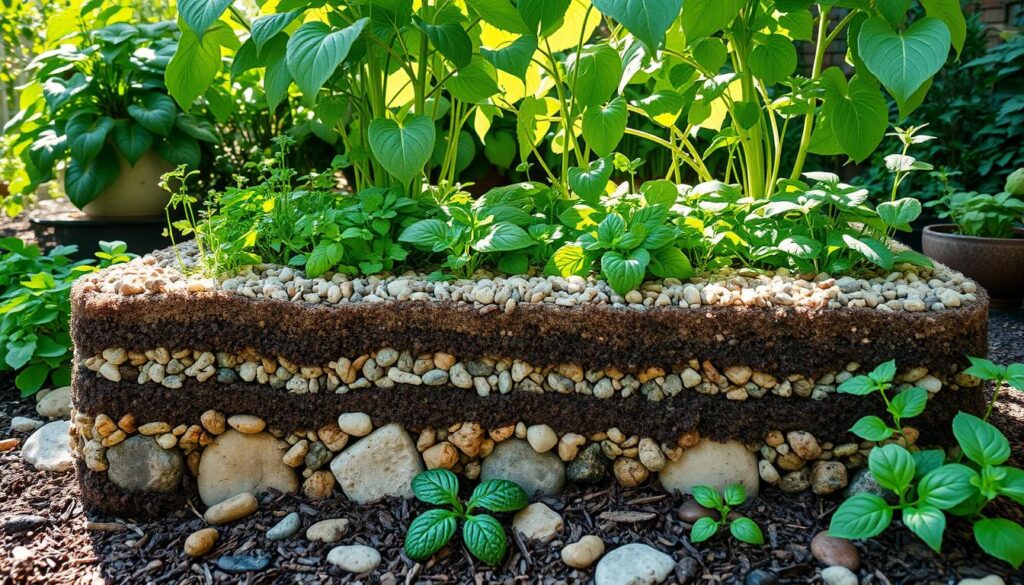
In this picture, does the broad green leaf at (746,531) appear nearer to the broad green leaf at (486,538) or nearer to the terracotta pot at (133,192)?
the broad green leaf at (486,538)

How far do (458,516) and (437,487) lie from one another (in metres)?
0.07

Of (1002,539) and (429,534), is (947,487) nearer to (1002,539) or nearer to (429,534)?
(1002,539)

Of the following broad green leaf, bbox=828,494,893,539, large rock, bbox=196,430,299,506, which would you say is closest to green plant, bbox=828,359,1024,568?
broad green leaf, bbox=828,494,893,539

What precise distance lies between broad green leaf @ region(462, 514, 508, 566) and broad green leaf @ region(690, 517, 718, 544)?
1.12 ft

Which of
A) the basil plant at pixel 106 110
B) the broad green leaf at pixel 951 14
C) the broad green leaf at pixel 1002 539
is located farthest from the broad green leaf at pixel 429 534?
the basil plant at pixel 106 110

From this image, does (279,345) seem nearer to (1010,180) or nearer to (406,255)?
(406,255)

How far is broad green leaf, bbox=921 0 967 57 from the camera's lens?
1.90m

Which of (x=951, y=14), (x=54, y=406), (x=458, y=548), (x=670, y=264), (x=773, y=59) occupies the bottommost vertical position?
(x=54, y=406)

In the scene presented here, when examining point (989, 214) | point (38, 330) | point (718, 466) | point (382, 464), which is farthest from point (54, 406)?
point (989, 214)

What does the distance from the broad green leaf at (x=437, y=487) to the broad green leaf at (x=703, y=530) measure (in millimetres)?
452

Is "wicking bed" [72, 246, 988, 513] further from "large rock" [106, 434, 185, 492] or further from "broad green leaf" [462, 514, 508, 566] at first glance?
"broad green leaf" [462, 514, 508, 566]

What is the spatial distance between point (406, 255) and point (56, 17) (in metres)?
2.82

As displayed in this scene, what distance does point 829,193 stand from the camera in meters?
1.83

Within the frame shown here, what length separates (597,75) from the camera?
202 cm
